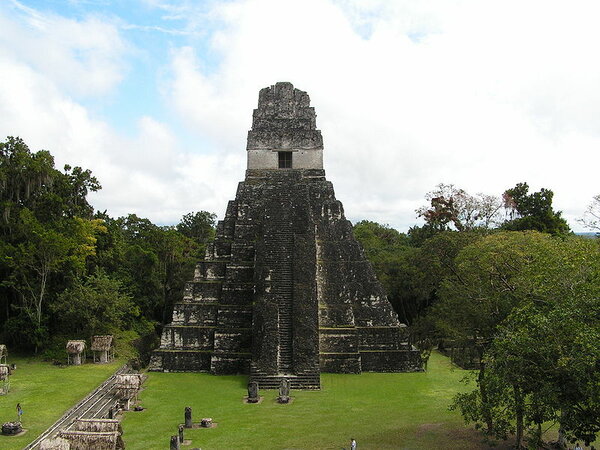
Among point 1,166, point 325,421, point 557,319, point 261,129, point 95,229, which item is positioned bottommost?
point 325,421

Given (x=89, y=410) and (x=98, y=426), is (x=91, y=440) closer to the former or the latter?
(x=98, y=426)

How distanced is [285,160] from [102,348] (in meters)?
12.5

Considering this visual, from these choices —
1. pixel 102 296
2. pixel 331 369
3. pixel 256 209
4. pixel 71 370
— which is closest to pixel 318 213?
pixel 256 209

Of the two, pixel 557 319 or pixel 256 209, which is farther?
pixel 256 209

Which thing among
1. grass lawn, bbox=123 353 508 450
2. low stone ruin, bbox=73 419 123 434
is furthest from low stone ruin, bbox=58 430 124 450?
grass lawn, bbox=123 353 508 450

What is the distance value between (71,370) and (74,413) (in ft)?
20.9

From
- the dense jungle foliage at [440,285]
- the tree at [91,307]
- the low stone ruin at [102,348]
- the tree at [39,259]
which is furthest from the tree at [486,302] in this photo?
the tree at [39,259]

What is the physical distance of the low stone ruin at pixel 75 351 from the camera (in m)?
21.3

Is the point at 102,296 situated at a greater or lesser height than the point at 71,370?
greater

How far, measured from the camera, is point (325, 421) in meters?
14.1

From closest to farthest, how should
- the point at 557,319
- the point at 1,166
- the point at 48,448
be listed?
the point at 557,319 < the point at 48,448 < the point at 1,166

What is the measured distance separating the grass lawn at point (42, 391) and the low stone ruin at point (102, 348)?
523 millimetres

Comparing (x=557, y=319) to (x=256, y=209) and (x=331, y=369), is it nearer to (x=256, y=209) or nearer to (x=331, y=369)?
(x=331, y=369)

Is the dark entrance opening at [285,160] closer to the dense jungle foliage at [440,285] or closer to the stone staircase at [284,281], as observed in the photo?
the stone staircase at [284,281]
